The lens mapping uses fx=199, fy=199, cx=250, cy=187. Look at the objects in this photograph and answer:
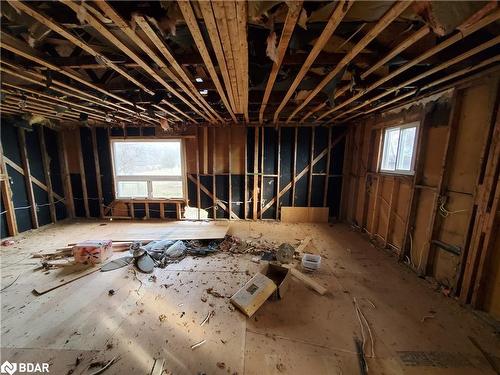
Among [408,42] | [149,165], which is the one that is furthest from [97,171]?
[408,42]

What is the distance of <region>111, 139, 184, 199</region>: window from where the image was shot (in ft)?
17.5

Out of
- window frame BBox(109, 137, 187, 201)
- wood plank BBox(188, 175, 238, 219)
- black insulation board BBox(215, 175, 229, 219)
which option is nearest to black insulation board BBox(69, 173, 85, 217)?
window frame BBox(109, 137, 187, 201)

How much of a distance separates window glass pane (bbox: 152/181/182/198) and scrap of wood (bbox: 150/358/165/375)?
4206 millimetres

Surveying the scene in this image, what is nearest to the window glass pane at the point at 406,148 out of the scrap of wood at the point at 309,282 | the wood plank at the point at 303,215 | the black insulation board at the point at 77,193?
the wood plank at the point at 303,215

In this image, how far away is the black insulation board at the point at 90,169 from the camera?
5.31 m

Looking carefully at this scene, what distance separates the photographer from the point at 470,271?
2215 millimetres

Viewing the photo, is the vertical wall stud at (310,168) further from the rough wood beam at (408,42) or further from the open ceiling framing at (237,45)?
the rough wood beam at (408,42)

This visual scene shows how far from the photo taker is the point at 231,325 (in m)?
2.00

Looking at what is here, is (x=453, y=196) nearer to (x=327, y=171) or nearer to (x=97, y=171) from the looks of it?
(x=327, y=171)

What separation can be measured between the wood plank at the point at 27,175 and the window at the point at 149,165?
164 centimetres

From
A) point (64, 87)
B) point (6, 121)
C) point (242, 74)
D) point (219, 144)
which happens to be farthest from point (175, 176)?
point (242, 74)

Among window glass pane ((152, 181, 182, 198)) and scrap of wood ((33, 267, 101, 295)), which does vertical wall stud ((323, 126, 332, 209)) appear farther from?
scrap of wood ((33, 267, 101, 295))

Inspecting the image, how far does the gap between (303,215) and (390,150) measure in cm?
247

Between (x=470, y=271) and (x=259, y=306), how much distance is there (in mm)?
2382
